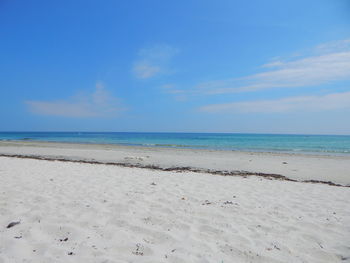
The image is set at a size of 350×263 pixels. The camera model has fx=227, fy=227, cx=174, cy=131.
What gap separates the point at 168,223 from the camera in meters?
3.66

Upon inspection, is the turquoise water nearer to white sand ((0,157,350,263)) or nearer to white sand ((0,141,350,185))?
white sand ((0,141,350,185))

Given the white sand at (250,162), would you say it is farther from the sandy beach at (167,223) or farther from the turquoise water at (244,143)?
the turquoise water at (244,143)

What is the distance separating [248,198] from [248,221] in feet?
4.83

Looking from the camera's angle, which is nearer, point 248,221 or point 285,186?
point 248,221

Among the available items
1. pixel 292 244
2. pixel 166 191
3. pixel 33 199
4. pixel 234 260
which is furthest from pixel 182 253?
pixel 33 199

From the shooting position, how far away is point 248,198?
17.1 feet

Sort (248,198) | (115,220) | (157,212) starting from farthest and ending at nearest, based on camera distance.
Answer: (248,198), (157,212), (115,220)

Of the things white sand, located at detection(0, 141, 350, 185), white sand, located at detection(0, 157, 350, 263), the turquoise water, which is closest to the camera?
white sand, located at detection(0, 157, 350, 263)

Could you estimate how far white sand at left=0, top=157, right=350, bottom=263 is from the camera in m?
2.79

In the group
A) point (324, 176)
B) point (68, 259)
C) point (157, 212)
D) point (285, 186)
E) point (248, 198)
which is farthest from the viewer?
point (324, 176)

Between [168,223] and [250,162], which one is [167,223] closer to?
[168,223]

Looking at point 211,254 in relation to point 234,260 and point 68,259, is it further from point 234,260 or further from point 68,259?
point 68,259

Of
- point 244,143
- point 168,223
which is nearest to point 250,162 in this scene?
point 168,223

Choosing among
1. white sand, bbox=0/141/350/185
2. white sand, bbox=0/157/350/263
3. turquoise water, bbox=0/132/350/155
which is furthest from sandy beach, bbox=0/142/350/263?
turquoise water, bbox=0/132/350/155
